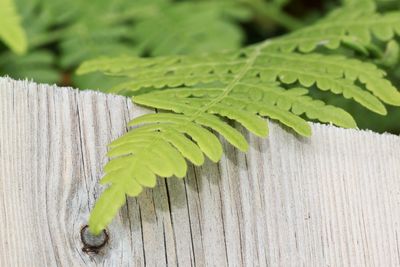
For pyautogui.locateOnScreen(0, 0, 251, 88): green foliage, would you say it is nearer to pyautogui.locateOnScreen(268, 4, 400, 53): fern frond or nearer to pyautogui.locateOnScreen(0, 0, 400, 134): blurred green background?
pyautogui.locateOnScreen(0, 0, 400, 134): blurred green background

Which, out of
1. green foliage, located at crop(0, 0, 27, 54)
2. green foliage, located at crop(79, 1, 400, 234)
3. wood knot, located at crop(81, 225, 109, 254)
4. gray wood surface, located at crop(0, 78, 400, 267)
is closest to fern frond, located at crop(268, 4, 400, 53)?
green foliage, located at crop(79, 1, 400, 234)

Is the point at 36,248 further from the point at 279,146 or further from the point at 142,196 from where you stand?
the point at 279,146

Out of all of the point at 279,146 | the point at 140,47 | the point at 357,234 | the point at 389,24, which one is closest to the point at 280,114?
the point at 279,146

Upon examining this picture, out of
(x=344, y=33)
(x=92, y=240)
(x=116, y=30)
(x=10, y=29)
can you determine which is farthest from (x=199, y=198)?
(x=116, y=30)

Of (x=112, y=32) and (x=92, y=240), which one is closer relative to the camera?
(x=92, y=240)

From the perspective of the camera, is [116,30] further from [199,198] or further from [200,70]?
[199,198]
